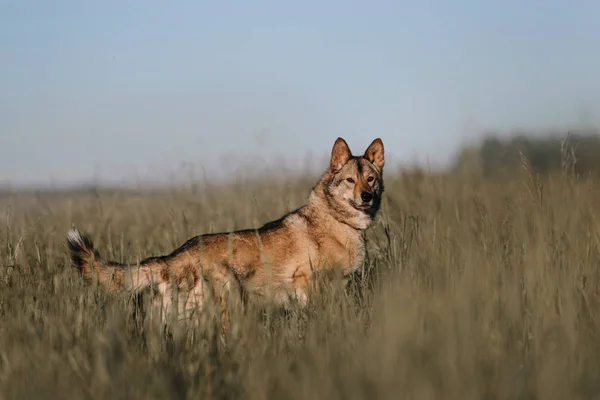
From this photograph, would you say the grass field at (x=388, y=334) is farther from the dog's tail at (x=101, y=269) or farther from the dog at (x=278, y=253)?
the dog at (x=278, y=253)

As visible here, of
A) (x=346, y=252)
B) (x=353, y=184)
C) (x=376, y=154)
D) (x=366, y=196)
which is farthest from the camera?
(x=376, y=154)

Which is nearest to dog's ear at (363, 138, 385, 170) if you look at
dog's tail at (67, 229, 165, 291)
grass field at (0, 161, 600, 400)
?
grass field at (0, 161, 600, 400)

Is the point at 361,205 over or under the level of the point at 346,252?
over

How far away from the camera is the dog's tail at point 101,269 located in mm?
5199

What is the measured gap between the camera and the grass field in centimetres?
277

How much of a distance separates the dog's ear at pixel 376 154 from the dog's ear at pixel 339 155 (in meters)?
0.21

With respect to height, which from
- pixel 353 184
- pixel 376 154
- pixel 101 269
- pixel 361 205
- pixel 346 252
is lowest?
pixel 346 252

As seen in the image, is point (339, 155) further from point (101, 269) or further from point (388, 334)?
point (388, 334)

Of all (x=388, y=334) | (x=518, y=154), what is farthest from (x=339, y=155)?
(x=388, y=334)

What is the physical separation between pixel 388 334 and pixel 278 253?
340cm

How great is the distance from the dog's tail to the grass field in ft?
0.46

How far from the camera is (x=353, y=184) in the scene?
661 centimetres

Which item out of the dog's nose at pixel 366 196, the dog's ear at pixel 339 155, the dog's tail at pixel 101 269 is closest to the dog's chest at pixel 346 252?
the dog's nose at pixel 366 196

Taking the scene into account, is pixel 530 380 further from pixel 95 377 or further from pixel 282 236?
pixel 282 236
